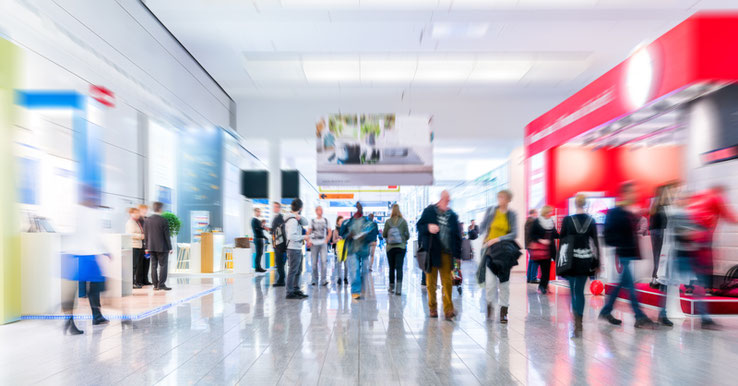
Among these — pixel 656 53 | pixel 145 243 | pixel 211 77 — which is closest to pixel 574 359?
pixel 656 53

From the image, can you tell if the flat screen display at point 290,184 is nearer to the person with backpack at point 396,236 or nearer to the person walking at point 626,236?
the person with backpack at point 396,236

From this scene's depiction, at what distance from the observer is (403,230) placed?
23.7 feet

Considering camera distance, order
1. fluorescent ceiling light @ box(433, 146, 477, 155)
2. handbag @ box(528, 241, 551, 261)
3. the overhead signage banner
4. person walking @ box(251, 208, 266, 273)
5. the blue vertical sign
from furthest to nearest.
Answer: fluorescent ceiling light @ box(433, 146, 477, 155), person walking @ box(251, 208, 266, 273), handbag @ box(528, 241, 551, 261), the blue vertical sign, the overhead signage banner

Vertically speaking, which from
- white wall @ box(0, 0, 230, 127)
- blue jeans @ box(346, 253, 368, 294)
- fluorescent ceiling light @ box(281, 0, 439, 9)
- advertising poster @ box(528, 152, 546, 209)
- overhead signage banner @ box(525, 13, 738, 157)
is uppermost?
fluorescent ceiling light @ box(281, 0, 439, 9)

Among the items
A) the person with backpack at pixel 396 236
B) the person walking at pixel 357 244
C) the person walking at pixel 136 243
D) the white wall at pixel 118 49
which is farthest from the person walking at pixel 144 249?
the person with backpack at pixel 396 236

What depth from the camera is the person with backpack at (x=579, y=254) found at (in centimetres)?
463

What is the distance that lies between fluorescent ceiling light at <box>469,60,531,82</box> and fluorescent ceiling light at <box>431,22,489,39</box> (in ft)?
4.50

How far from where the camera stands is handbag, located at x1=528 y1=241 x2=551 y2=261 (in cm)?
731

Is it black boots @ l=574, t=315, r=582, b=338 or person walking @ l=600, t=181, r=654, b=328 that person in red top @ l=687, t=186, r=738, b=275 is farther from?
black boots @ l=574, t=315, r=582, b=338

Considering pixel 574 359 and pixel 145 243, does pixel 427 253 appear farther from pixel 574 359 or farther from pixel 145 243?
pixel 145 243

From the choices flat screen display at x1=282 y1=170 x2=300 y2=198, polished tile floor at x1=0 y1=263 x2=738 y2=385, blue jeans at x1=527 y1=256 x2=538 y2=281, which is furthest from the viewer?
flat screen display at x1=282 y1=170 x2=300 y2=198

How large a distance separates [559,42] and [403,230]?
169 inches

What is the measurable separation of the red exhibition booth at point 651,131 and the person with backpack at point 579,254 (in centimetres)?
67

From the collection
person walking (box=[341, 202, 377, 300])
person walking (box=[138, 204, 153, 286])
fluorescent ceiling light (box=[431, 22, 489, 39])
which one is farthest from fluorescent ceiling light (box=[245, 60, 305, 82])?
person walking (box=[341, 202, 377, 300])
